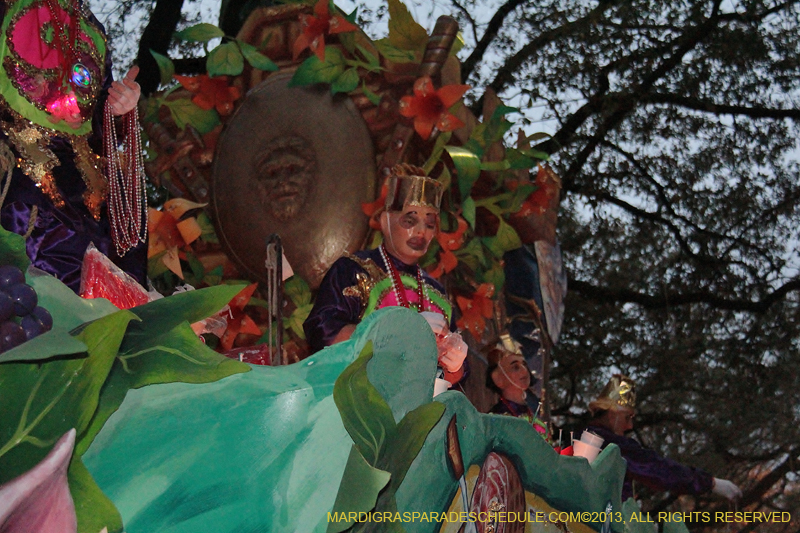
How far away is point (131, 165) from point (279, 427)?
6.01ft

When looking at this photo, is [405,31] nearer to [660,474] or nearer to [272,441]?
[660,474]

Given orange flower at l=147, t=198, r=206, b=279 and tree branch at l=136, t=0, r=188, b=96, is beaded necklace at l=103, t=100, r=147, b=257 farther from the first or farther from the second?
tree branch at l=136, t=0, r=188, b=96

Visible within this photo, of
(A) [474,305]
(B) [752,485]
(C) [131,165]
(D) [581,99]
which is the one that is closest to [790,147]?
(D) [581,99]

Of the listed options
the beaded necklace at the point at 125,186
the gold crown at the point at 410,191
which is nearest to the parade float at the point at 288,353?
the beaded necklace at the point at 125,186

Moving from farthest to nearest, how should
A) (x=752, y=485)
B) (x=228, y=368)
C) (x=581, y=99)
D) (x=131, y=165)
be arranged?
(x=752, y=485), (x=581, y=99), (x=131, y=165), (x=228, y=368)

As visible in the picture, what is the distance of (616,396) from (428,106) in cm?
224

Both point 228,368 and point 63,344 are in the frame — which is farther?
point 228,368

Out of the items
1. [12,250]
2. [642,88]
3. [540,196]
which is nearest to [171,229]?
[540,196]

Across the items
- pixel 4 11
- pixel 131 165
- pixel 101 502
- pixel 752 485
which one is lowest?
pixel 752 485

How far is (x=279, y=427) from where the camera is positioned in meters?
2.06

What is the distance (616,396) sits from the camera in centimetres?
663

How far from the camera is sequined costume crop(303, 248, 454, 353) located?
3939 mm

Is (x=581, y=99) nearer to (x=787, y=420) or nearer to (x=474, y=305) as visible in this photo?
(x=787, y=420)

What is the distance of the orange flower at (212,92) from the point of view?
5.54 m
